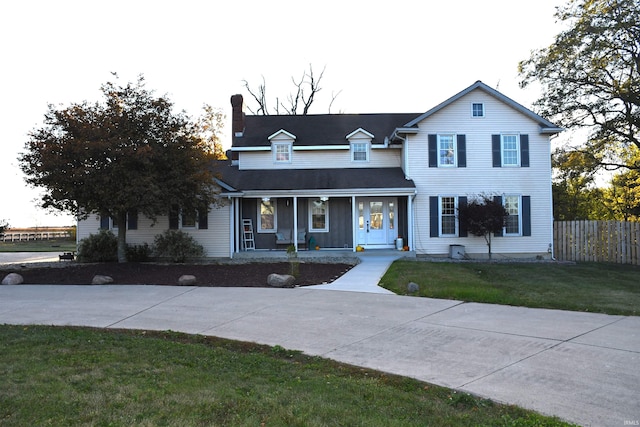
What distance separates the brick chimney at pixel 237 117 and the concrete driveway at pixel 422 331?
12616 mm

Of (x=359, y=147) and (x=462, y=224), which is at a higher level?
(x=359, y=147)

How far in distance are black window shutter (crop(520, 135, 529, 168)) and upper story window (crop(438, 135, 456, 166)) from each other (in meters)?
2.84

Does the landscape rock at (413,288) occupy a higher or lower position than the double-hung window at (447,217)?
lower

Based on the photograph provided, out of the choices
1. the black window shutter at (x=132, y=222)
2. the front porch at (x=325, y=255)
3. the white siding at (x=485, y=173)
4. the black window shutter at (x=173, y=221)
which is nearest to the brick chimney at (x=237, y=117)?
the black window shutter at (x=173, y=221)

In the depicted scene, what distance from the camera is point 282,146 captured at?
2227 centimetres

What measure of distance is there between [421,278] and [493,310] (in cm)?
376

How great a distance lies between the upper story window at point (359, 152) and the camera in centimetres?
2208

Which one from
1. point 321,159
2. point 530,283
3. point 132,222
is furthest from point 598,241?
point 132,222

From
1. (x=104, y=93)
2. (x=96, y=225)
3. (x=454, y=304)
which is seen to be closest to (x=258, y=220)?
(x=96, y=225)

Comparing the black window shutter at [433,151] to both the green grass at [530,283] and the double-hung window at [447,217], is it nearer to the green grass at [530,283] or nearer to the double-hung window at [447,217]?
the double-hung window at [447,217]

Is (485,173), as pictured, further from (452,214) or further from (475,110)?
(475,110)

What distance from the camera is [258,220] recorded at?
69.9 ft

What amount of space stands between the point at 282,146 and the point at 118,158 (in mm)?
8652

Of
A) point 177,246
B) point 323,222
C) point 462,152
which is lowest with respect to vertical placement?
point 177,246
